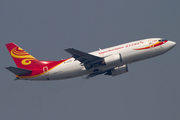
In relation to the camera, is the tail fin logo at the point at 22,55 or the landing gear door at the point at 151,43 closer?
the landing gear door at the point at 151,43

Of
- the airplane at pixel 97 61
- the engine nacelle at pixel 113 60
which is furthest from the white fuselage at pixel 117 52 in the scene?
the engine nacelle at pixel 113 60

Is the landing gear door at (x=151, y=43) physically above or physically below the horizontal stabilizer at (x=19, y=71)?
above

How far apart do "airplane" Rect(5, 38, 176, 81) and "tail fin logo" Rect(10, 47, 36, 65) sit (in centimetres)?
283

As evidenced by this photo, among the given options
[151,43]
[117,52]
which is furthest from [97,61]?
[151,43]

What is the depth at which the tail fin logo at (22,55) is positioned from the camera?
56188mm

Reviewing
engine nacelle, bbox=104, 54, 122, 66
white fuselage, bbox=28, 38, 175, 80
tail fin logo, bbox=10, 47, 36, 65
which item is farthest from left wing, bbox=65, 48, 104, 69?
tail fin logo, bbox=10, 47, 36, 65

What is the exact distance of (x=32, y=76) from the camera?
173 ft

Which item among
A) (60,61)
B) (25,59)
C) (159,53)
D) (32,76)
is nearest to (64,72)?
(60,61)

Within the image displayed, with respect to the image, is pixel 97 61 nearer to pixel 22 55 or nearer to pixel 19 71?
pixel 19 71

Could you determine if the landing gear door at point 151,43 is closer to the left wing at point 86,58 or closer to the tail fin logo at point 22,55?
the left wing at point 86,58

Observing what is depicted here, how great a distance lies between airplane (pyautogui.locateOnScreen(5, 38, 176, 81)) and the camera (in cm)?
5056

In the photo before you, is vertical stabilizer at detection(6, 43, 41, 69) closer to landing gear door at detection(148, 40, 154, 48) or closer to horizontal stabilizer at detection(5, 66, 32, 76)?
horizontal stabilizer at detection(5, 66, 32, 76)

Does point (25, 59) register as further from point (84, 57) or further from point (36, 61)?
point (84, 57)

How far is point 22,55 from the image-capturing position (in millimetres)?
57156
